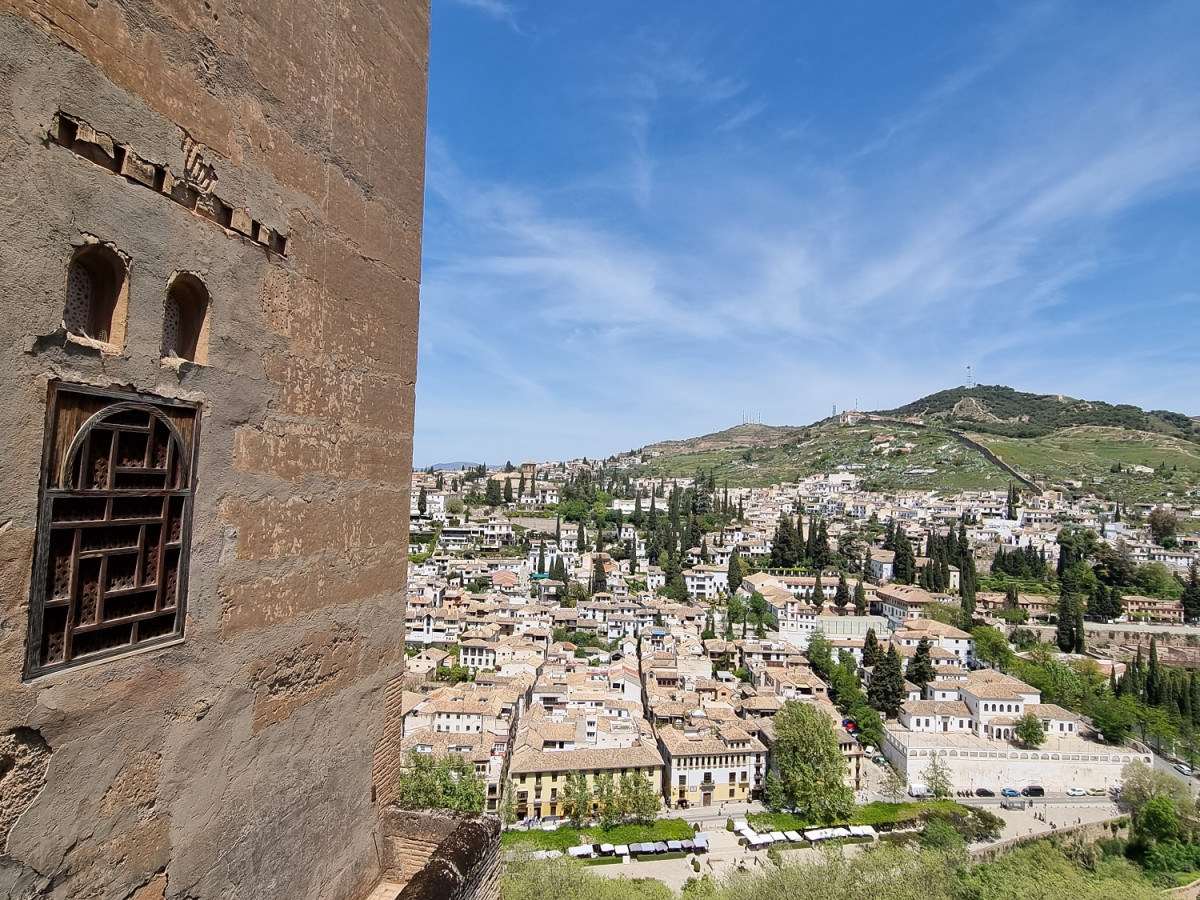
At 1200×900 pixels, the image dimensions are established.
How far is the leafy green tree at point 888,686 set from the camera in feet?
105

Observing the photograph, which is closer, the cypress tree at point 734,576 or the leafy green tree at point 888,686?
the leafy green tree at point 888,686

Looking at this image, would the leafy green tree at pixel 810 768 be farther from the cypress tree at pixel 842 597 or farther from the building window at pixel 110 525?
the building window at pixel 110 525

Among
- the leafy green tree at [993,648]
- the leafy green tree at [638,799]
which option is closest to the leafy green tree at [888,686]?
the leafy green tree at [993,648]

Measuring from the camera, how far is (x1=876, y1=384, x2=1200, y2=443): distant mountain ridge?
11844 centimetres

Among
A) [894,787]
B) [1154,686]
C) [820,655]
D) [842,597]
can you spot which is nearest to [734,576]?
[842,597]

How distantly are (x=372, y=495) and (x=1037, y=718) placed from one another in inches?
1388

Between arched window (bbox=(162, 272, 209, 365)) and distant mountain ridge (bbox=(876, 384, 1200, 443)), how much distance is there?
433 feet

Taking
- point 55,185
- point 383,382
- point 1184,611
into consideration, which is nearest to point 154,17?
point 55,185

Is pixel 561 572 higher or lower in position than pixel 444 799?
higher

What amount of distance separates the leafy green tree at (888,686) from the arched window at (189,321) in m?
34.7

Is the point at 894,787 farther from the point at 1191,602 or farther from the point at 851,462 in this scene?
the point at 851,462

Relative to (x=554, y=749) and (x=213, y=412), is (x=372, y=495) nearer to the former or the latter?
(x=213, y=412)

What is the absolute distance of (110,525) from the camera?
157 centimetres

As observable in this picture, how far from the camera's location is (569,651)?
3684 centimetres
